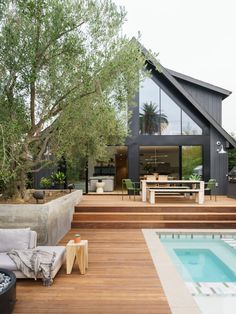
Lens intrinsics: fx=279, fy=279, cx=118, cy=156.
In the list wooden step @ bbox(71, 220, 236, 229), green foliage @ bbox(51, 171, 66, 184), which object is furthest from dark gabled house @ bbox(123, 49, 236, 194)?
wooden step @ bbox(71, 220, 236, 229)

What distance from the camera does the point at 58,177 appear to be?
12.1m

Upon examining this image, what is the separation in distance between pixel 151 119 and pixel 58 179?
5148 mm

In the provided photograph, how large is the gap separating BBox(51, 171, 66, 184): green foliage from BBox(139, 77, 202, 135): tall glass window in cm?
419

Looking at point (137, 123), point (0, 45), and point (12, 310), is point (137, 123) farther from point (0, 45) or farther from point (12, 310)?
point (12, 310)

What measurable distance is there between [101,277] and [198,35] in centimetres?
1319

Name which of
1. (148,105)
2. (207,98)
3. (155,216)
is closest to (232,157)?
(207,98)

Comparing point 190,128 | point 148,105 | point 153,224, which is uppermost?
point 148,105

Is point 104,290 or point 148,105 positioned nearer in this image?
point 104,290

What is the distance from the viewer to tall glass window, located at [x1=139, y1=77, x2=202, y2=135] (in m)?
13.1

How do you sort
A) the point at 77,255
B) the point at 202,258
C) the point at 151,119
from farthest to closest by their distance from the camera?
the point at 151,119
the point at 202,258
the point at 77,255

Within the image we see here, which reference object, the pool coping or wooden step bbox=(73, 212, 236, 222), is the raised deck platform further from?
the pool coping

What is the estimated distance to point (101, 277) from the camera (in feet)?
14.5

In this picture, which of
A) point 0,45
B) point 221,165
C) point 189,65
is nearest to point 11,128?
point 0,45

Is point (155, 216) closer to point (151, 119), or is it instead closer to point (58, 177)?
point (58, 177)
